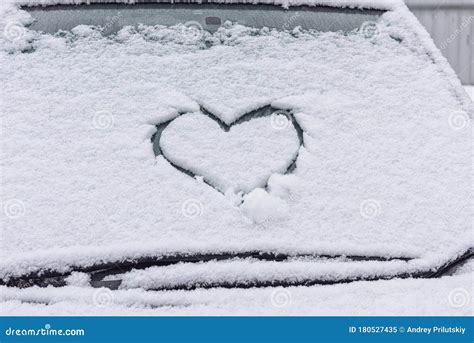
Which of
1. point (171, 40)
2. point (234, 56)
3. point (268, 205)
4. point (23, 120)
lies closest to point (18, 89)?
point (23, 120)

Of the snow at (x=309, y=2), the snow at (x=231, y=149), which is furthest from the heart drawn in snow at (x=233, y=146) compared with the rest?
the snow at (x=309, y=2)

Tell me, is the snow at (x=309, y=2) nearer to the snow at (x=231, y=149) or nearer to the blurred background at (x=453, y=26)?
the snow at (x=231, y=149)

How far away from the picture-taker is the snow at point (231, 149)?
1.40 metres

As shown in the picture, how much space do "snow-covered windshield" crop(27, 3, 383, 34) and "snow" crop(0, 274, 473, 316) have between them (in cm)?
85

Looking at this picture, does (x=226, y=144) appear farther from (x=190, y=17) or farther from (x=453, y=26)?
(x=453, y=26)

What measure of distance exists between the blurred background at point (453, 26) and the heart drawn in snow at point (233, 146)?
A: 25.0 ft

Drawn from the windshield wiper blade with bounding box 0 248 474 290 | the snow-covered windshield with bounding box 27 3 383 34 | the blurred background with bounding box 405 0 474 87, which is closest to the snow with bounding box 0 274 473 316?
the windshield wiper blade with bounding box 0 248 474 290

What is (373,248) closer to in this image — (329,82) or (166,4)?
(329,82)

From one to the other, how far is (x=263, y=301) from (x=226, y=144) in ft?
1.48

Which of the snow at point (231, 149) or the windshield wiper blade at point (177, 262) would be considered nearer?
the windshield wiper blade at point (177, 262)

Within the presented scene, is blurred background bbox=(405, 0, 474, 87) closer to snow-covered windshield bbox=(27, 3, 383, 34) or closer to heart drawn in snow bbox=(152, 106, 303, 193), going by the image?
snow-covered windshield bbox=(27, 3, 383, 34)

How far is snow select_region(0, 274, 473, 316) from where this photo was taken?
108 cm

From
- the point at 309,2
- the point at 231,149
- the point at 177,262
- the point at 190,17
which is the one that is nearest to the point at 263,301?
the point at 177,262

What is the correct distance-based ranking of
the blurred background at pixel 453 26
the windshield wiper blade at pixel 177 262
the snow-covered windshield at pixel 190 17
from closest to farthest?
the windshield wiper blade at pixel 177 262 → the snow-covered windshield at pixel 190 17 → the blurred background at pixel 453 26
